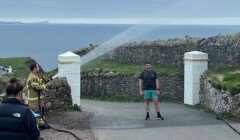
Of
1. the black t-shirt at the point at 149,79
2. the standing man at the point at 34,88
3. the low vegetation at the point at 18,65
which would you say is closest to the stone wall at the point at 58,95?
the black t-shirt at the point at 149,79

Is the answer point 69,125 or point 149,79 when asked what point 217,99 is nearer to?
point 149,79

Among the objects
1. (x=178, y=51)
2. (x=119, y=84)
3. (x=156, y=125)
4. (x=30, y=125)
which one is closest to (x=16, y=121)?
(x=30, y=125)

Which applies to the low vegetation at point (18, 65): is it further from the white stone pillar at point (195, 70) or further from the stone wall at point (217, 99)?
the stone wall at point (217, 99)

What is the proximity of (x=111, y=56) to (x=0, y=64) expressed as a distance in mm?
9594

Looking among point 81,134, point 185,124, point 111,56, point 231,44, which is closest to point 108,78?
point 111,56

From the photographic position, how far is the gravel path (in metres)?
14.3

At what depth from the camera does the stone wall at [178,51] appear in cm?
2175

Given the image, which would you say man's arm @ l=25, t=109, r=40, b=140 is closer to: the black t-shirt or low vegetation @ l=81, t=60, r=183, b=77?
the black t-shirt

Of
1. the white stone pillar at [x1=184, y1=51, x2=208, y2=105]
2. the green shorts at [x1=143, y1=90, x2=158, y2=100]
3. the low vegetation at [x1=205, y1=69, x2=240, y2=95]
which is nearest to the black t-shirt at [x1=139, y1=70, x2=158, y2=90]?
the green shorts at [x1=143, y1=90, x2=158, y2=100]

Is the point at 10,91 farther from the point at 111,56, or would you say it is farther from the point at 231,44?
A: the point at 111,56

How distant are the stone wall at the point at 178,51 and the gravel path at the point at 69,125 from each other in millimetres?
6382

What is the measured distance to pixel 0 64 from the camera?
34.9 metres

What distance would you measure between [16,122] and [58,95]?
33.2ft

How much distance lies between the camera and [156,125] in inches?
653
